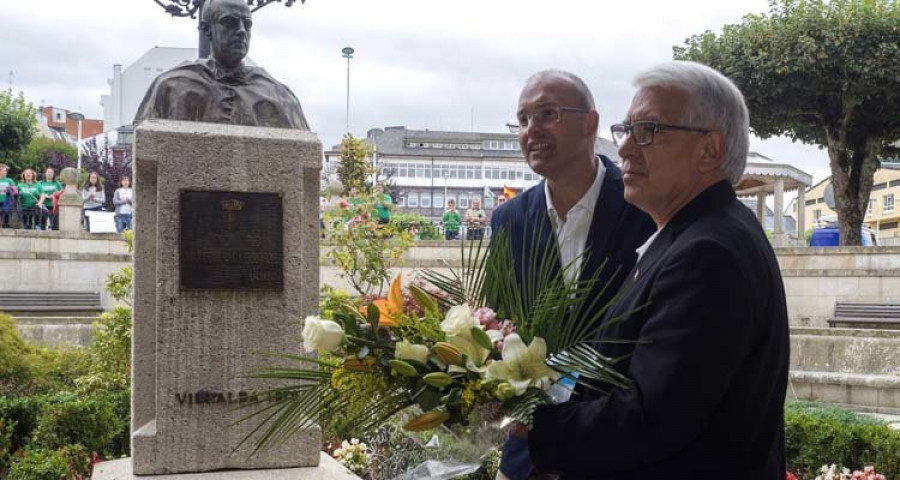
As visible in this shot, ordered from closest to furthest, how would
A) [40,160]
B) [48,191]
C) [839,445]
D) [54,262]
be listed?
1. [839,445]
2. [54,262]
3. [48,191]
4. [40,160]

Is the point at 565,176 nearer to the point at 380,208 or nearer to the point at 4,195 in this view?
the point at 380,208

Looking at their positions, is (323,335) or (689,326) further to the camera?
(323,335)

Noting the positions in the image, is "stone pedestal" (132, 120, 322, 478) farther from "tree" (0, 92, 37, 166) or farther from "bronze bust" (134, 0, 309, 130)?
"tree" (0, 92, 37, 166)

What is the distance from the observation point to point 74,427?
23.0 ft

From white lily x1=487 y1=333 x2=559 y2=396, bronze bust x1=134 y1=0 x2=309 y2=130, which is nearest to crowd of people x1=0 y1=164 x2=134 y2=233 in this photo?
bronze bust x1=134 y1=0 x2=309 y2=130

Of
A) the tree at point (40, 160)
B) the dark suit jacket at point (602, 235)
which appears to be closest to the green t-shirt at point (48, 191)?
the tree at point (40, 160)

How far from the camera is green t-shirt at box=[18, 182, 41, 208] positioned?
25.4 meters

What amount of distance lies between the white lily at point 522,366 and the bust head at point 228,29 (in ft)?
12.5

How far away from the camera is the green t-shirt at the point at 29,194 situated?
25.4 metres

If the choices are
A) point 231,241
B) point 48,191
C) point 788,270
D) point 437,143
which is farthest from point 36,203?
point 437,143

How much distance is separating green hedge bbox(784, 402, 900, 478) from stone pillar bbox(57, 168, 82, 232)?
70.5 ft

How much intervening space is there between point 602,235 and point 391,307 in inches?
41.3

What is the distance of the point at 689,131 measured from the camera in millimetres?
2244

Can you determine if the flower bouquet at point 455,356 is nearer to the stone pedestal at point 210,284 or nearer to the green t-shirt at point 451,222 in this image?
the stone pedestal at point 210,284
